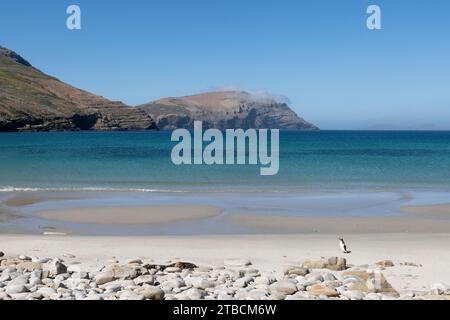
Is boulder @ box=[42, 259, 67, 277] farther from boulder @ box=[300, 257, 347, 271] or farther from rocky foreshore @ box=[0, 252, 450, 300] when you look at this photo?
boulder @ box=[300, 257, 347, 271]

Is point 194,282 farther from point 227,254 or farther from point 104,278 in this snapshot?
point 227,254

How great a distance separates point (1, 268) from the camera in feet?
33.6

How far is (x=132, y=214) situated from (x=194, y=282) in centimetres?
1099

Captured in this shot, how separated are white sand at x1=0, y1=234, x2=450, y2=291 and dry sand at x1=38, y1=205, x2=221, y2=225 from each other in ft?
11.5

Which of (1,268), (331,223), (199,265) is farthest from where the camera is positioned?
(331,223)

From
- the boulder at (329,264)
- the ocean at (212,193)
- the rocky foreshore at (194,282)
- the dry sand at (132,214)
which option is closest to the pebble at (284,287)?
the rocky foreshore at (194,282)

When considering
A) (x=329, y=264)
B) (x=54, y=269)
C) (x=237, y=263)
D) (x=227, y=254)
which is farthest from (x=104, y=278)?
(x=329, y=264)

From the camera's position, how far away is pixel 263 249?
13.2 m

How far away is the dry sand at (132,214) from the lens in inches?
725

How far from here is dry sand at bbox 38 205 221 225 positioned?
18406 mm
